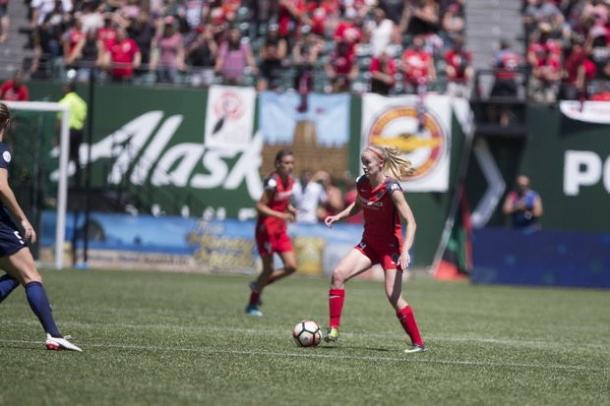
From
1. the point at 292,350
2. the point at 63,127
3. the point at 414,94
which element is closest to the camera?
the point at 292,350

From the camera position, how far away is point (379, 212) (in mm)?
12164

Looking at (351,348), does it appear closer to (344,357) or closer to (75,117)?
(344,357)

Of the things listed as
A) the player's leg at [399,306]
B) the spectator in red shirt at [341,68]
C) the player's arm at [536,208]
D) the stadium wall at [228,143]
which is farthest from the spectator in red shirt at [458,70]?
the player's leg at [399,306]

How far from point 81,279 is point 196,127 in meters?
7.53

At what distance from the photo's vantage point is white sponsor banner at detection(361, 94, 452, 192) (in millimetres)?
28188

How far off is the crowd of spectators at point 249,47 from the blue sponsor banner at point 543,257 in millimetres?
4124

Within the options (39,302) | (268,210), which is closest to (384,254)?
(39,302)

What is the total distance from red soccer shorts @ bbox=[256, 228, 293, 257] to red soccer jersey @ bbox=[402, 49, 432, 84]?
38.2ft

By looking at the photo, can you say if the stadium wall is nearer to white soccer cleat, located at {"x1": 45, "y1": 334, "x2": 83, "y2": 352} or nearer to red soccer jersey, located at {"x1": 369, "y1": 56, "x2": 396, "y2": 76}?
red soccer jersey, located at {"x1": 369, "y1": 56, "x2": 396, "y2": 76}

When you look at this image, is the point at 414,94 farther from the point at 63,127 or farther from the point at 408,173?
the point at 408,173

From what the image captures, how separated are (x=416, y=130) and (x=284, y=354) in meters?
17.4

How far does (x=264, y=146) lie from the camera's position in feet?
93.4

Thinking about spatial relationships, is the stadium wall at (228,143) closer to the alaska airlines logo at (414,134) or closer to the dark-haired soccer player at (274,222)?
the alaska airlines logo at (414,134)

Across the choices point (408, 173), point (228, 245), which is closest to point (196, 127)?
point (228, 245)
